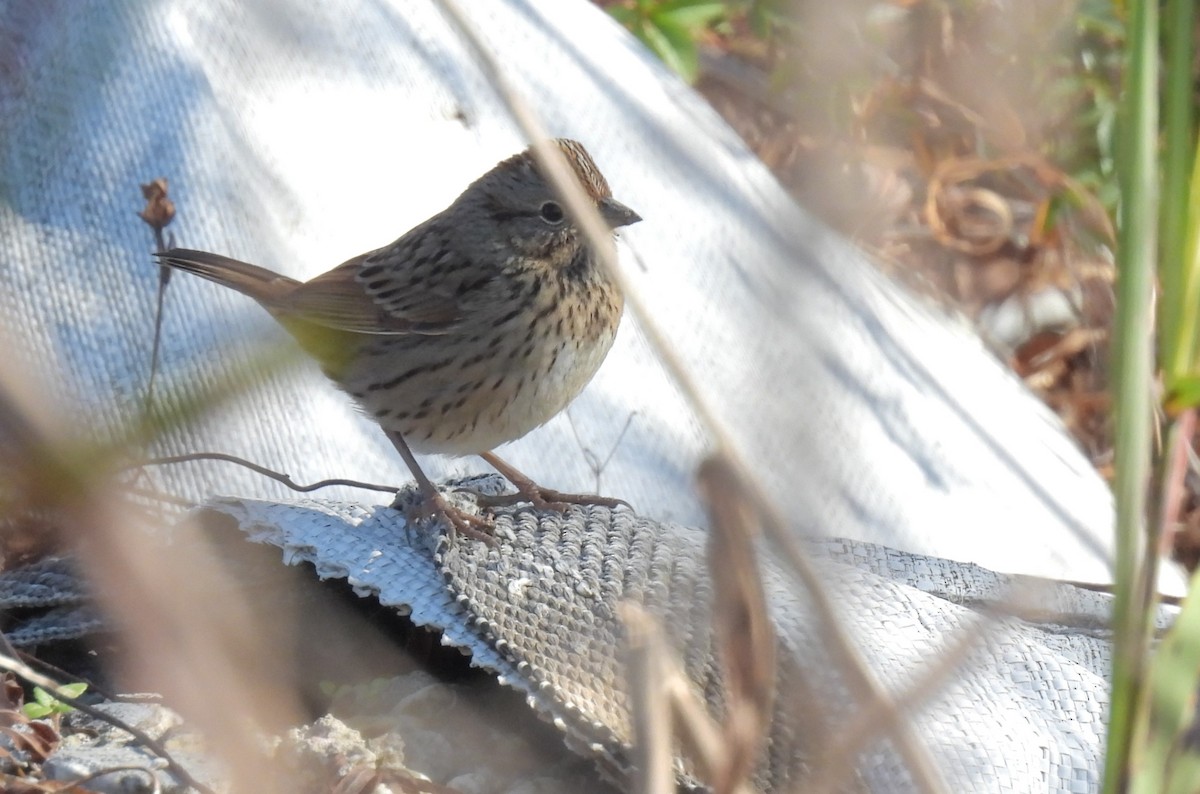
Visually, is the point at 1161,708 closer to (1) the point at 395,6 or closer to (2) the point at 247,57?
(2) the point at 247,57

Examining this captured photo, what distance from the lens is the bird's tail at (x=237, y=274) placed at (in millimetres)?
2691

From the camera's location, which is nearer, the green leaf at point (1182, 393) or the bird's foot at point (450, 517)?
the green leaf at point (1182, 393)

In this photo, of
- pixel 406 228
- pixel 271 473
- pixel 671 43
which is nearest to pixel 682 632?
pixel 271 473

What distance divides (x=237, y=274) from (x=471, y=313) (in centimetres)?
46

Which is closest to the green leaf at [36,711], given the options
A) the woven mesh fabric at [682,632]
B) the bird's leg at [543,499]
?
the woven mesh fabric at [682,632]

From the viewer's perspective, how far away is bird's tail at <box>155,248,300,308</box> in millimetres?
2691

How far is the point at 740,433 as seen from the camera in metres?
2.88

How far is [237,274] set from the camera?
2779 mm

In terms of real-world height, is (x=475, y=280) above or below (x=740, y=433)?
above

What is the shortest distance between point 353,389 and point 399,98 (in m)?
0.77

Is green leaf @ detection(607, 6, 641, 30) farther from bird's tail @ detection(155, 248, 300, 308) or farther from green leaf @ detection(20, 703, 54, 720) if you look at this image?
green leaf @ detection(20, 703, 54, 720)

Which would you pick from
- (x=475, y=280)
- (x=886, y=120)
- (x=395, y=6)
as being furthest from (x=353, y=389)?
(x=886, y=120)

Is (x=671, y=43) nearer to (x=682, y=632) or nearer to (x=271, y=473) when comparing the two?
(x=271, y=473)

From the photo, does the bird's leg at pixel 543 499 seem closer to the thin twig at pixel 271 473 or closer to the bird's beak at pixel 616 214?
the thin twig at pixel 271 473
